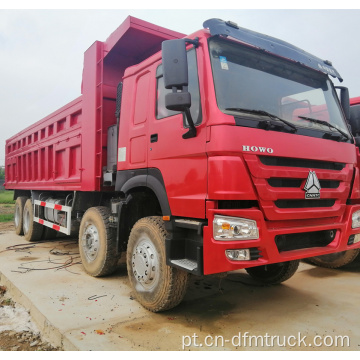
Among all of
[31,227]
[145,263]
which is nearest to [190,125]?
[145,263]

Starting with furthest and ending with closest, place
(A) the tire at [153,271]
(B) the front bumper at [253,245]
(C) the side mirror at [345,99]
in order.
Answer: (C) the side mirror at [345,99]
(A) the tire at [153,271]
(B) the front bumper at [253,245]

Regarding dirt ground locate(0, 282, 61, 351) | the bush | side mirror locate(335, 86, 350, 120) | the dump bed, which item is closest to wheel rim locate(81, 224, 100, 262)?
the dump bed

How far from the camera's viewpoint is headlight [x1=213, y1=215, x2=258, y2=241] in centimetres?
253

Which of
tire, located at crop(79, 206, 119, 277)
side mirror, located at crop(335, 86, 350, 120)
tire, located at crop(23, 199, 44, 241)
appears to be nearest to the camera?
side mirror, located at crop(335, 86, 350, 120)

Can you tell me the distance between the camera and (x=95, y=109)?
4.45 metres

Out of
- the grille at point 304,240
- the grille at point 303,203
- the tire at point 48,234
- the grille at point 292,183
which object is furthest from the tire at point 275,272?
the tire at point 48,234

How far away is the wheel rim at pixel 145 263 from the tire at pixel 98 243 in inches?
32.3

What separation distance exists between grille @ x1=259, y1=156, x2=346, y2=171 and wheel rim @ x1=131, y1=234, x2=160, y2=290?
1347mm

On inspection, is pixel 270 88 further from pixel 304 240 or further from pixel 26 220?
pixel 26 220

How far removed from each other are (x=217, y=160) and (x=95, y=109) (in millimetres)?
2466

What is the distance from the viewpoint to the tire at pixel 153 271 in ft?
9.94

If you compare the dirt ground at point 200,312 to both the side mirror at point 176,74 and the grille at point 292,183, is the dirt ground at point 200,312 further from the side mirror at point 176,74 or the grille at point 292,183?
the side mirror at point 176,74

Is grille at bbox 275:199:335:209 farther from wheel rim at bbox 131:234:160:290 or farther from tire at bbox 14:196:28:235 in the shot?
tire at bbox 14:196:28:235

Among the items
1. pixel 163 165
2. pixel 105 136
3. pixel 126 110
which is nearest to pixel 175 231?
pixel 163 165
